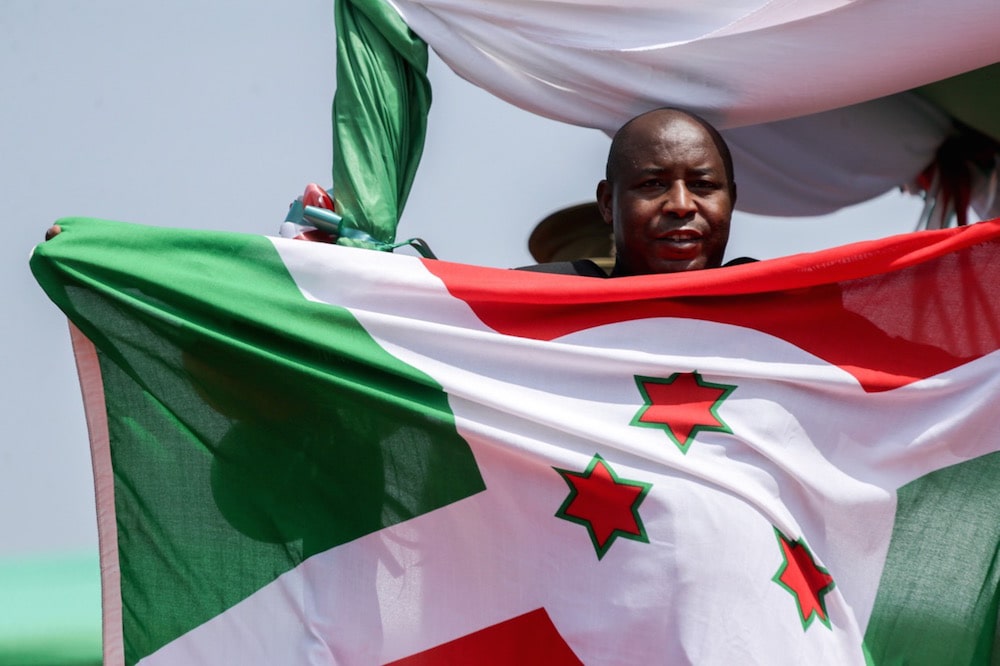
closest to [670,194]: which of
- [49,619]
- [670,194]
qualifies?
[670,194]

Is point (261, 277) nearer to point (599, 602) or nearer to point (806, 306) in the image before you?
point (599, 602)

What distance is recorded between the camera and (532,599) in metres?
2.78

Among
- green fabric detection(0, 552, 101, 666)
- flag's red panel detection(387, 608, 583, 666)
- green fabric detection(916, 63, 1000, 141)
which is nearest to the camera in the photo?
flag's red panel detection(387, 608, 583, 666)

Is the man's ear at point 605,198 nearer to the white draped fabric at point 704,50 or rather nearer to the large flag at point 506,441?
the white draped fabric at point 704,50

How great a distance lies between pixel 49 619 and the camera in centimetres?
540

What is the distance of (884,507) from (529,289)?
84cm

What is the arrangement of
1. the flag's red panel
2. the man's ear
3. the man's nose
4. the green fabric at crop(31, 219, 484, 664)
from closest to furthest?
the flag's red panel < the green fabric at crop(31, 219, 484, 664) < the man's nose < the man's ear

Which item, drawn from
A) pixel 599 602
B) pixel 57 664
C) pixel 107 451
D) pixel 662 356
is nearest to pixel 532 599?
pixel 599 602

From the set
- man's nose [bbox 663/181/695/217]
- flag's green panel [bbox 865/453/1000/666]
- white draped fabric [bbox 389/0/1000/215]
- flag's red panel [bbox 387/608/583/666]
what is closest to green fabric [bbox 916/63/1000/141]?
white draped fabric [bbox 389/0/1000/215]

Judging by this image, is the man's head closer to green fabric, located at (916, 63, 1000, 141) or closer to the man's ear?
the man's ear

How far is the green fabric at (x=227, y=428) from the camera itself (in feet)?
9.39

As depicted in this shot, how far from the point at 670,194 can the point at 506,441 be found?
2.59ft

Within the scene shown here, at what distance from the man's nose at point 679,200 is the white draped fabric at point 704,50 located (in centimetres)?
25

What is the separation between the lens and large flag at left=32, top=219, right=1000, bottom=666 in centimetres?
279
